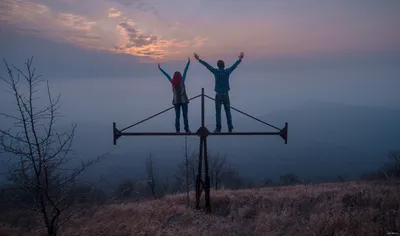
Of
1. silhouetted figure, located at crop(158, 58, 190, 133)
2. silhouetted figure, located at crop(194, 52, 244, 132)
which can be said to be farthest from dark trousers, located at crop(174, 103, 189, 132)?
silhouetted figure, located at crop(194, 52, 244, 132)

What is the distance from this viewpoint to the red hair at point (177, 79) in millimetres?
9031

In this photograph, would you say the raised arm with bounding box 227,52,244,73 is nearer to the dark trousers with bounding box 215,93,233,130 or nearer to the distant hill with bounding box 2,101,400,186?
the dark trousers with bounding box 215,93,233,130

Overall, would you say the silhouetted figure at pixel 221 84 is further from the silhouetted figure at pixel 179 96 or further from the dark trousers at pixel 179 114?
the dark trousers at pixel 179 114

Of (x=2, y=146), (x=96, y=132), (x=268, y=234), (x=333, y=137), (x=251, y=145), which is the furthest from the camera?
(x=333, y=137)

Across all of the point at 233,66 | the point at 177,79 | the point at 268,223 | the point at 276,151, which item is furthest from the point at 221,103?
the point at 276,151

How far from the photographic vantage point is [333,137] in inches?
6836

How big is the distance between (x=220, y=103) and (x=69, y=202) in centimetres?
532

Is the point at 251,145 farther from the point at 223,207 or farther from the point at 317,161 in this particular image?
the point at 223,207

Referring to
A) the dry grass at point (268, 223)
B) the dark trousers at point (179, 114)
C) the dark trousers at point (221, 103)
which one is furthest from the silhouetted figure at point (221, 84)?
the dry grass at point (268, 223)

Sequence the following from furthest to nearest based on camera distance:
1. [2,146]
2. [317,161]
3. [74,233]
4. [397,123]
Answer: [397,123], [317,161], [74,233], [2,146]

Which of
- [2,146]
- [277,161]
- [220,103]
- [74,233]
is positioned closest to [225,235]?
[74,233]

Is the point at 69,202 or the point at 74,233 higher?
the point at 69,202

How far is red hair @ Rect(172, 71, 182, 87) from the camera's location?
9031 millimetres

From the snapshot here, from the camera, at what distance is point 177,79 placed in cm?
905
